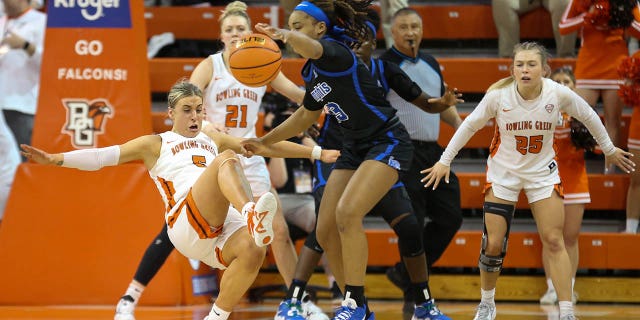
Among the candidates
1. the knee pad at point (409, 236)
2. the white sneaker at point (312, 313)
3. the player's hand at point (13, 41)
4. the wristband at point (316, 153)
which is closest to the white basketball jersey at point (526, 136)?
the knee pad at point (409, 236)

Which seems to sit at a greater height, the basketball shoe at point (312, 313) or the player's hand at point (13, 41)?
the player's hand at point (13, 41)

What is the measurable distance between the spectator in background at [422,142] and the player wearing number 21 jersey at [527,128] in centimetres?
97

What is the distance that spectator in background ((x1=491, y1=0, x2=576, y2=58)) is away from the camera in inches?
369

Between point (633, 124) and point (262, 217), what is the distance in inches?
173

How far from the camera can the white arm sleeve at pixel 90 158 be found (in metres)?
5.78

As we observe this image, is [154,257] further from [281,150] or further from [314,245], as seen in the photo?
[281,150]

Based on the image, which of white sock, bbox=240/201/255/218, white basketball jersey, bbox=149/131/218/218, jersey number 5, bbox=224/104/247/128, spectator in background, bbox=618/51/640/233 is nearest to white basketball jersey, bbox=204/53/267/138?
jersey number 5, bbox=224/104/247/128

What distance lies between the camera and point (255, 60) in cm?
537

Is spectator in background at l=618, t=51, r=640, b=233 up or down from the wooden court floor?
up

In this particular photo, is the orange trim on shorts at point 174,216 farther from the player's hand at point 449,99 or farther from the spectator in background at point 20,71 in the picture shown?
the spectator in background at point 20,71

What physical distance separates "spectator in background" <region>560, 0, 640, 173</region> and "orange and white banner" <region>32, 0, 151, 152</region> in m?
3.61

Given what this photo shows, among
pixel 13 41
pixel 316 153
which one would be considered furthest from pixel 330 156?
pixel 13 41

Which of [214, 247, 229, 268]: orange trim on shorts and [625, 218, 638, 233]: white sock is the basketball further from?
[625, 218, 638, 233]: white sock

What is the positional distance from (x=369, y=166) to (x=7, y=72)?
463 centimetres
